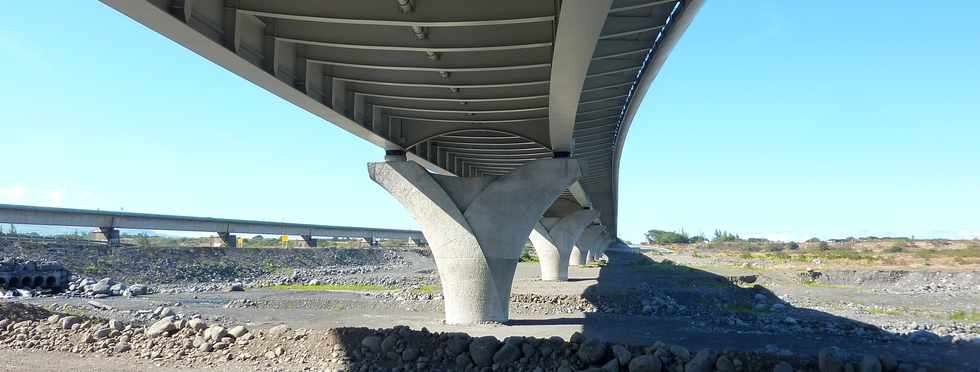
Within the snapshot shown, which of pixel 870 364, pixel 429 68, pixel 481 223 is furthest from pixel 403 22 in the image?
pixel 481 223

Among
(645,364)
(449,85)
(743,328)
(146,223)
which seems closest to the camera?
(645,364)

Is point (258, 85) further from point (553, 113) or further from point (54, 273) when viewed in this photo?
point (54, 273)

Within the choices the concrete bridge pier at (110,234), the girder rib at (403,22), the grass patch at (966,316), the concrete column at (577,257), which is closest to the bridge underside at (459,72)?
the girder rib at (403,22)

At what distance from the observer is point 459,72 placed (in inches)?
690

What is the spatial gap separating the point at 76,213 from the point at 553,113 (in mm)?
52590

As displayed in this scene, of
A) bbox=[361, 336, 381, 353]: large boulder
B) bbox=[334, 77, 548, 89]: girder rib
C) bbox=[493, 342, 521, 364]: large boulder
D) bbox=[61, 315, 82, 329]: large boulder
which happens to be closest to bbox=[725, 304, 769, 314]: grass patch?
bbox=[334, 77, 548, 89]: girder rib

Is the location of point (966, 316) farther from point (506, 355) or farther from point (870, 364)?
point (506, 355)

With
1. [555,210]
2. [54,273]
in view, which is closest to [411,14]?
[54,273]

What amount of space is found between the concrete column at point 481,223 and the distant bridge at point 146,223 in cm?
4292

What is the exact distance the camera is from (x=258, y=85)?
14.8m

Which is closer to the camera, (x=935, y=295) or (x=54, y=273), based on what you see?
(x=54, y=273)

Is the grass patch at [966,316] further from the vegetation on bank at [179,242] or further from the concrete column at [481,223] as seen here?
the vegetation on bank at [179,242]

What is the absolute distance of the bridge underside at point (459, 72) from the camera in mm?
12484

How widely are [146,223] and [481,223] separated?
5233cm
